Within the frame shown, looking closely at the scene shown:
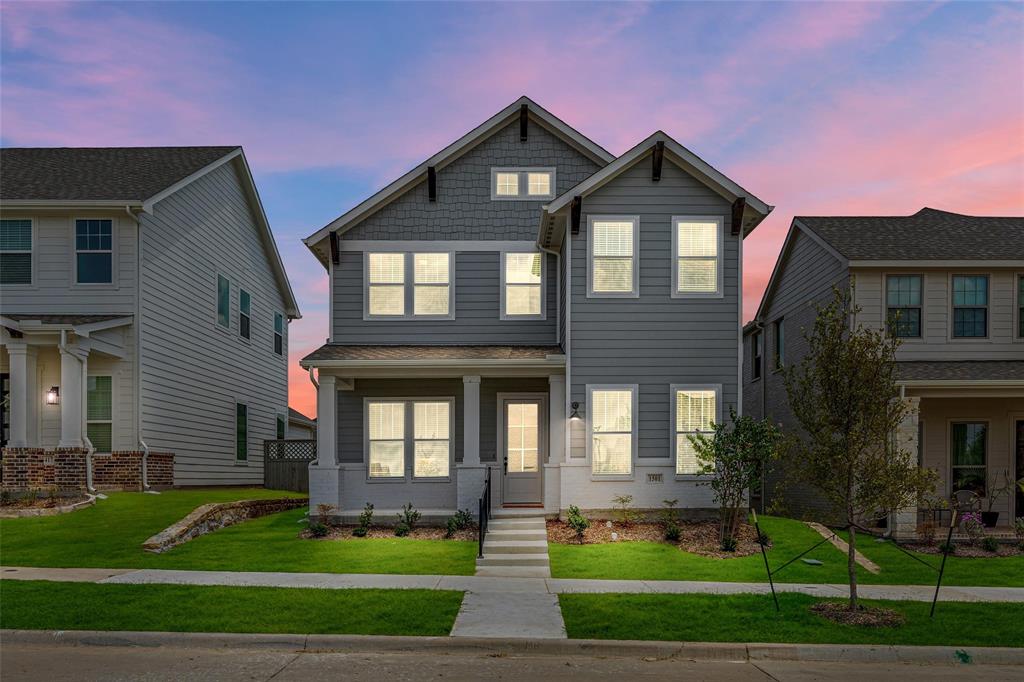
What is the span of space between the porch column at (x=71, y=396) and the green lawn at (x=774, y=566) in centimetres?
1056

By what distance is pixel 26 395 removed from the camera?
63.1ft

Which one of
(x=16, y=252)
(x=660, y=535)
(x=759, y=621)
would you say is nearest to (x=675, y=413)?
(x=660, y=535)

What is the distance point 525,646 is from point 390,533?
320 inches

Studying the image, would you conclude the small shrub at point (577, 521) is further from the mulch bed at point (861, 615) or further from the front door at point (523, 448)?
the mulch bed at point (861, 615)

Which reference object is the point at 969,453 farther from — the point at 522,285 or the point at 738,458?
the point at 522,285

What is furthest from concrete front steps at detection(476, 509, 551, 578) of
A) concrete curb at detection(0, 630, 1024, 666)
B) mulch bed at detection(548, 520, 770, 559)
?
concrete curb at detection(0, 630, 1024, 666)

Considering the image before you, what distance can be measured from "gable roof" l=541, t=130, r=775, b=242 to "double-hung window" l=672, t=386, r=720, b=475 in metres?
3.91

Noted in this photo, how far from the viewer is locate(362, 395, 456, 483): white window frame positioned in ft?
62.6

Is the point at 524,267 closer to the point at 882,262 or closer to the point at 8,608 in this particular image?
the point at 882,262

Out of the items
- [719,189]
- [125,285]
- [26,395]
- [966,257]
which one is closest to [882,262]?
[966,257]

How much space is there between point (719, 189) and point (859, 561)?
764cm

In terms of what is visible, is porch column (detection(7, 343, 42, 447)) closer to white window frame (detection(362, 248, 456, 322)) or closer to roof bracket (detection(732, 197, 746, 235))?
white window frame (detection(362, 248, 456, 322))

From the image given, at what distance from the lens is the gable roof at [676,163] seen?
18.1m

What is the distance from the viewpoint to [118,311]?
824 inches
